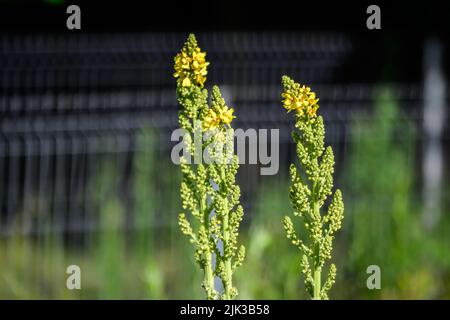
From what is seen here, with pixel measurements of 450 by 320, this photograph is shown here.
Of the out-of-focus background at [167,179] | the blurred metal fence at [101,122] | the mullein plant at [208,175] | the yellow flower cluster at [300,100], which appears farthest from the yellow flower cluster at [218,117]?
the blurred metal fence at [101,122]

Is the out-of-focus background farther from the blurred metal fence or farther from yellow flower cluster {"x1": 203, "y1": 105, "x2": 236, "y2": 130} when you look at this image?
yellow flower cluster {"x1": 203, "y1": 105, "x2": 236, "y2": 130}

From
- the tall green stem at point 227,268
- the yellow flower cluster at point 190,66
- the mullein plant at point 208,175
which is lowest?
the tall green stem at point 227,268

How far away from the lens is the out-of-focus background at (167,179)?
4.89m

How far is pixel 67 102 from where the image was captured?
25.5 feet

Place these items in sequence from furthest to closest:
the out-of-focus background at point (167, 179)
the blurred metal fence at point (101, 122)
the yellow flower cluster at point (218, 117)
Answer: the blurred metal fence at point (101, 122) < the out-of-focus background at point (167, 179) < the yellow flower cluster at point (218, 117)

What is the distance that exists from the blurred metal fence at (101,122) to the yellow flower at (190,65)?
448 centimetres

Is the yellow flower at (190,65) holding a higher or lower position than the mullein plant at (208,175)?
higher

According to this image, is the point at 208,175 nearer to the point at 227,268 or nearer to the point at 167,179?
the point at 227,268

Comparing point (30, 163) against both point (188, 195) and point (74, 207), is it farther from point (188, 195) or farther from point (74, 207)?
point (188, 195)

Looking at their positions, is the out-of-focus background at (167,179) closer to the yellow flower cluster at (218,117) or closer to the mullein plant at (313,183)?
the mullein plant at (313,183)

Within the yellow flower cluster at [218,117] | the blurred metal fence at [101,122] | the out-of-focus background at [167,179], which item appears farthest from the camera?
the blurred metal fence at [101,122]

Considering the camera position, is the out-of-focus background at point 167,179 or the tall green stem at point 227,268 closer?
the tall green stem at point 227,268

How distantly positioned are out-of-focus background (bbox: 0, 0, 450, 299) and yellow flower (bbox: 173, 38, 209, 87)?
1.75 meters
